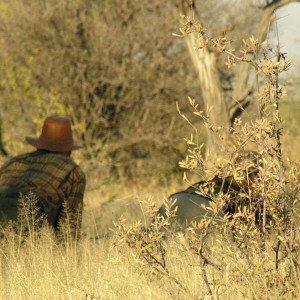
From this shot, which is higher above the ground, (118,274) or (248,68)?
(248,68)

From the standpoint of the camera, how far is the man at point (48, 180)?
8.02 metres

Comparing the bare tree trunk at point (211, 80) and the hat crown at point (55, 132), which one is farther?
the bare tree trunk at point (211, 80)

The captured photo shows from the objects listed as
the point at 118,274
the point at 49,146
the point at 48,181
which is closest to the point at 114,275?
the point at 118,274

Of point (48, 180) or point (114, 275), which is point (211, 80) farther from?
point (114, 275)

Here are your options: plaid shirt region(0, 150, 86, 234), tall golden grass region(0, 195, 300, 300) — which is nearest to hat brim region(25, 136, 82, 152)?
plaid shirt region(0, 150, 86, 234)

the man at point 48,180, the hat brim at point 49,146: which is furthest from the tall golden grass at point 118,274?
the hat brim at point 49,146

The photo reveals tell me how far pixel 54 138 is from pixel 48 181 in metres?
0.58

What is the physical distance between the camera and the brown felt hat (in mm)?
8609

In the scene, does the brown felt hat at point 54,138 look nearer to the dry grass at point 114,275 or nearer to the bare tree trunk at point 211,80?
the dry grass at point 114,275

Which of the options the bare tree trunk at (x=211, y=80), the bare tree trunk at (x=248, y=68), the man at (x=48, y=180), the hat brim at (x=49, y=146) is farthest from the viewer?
the bare tree trunk at (x=211, y=80)

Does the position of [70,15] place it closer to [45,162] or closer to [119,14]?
[119,14]

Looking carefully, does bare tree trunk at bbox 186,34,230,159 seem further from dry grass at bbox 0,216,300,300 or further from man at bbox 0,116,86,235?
dry grass at bbox 0,216,300,300

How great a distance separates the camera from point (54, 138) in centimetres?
867

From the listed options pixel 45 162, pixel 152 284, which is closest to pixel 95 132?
pixel 45 162
